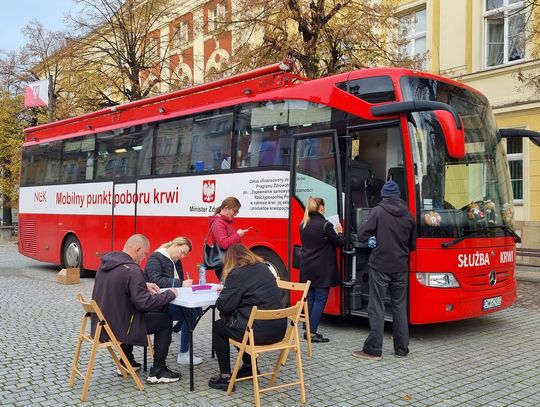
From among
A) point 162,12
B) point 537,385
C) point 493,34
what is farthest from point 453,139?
point 162,12

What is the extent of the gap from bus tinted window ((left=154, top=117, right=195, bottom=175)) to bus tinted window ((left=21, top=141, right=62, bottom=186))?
14.5 feet

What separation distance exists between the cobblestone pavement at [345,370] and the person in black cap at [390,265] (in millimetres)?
237

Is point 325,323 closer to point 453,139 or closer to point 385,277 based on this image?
point 385,277

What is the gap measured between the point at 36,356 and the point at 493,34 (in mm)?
15658

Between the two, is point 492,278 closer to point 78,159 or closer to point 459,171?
point 459,171

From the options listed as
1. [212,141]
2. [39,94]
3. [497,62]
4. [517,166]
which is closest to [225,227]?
[212,141]

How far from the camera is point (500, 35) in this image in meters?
16.6

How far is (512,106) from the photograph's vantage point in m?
15.7

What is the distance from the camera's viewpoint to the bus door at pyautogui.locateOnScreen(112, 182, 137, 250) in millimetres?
11203

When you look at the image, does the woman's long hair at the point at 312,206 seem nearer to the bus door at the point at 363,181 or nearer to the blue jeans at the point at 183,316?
the bus door at the point at 363,181

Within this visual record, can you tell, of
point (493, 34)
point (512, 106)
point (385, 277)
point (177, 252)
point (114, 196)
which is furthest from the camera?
point (493, 34)

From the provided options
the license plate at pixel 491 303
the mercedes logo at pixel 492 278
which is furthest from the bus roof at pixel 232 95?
the license plate at pixel 491 303

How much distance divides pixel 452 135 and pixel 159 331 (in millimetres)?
3571

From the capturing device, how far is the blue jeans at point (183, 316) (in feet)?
17.5
